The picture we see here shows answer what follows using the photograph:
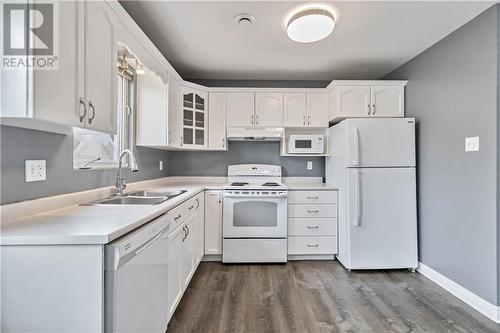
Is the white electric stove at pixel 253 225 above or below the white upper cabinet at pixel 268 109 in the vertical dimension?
below

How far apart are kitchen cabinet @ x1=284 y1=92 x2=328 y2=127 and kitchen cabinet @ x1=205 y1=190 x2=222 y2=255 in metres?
1.35

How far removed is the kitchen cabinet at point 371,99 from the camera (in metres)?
3.00

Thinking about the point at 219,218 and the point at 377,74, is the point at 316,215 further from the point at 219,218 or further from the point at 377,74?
the point at 377,74

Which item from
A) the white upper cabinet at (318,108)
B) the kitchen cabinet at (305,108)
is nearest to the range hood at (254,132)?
the kitchen cabinet at (305,108)

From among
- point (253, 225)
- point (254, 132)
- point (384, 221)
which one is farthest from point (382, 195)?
point (254, 132)

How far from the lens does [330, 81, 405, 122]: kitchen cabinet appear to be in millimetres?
3000

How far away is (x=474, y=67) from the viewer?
2.09 m

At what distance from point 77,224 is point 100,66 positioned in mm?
852

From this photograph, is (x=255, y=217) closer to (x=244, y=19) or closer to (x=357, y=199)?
(x=357, y=199)

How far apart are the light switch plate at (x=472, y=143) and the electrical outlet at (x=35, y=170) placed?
310 cm

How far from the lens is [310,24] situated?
1980mm

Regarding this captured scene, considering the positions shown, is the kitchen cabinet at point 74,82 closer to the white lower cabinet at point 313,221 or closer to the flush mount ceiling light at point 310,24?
the flush mount ceiling light at point 310,24

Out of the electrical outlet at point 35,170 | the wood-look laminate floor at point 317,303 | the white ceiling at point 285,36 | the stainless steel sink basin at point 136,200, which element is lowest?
the wood-look laminate floor at point 317,303

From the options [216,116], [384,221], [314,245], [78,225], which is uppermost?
[216,116]
